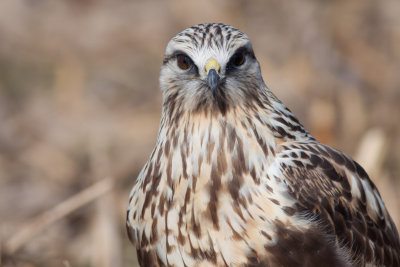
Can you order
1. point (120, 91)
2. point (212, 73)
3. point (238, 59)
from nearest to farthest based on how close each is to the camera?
point (212, 73) → point (238, 59) → point (120, 91)

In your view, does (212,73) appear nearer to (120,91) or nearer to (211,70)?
(211,70)

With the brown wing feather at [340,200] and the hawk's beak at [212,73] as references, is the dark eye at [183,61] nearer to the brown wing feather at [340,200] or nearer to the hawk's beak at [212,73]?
the hawk's beak at [212,73]

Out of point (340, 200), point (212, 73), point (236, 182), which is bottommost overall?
point (340, 200)

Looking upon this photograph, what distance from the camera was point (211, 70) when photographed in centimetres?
389

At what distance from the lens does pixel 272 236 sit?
12.7 feet

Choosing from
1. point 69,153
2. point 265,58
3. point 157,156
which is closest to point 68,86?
point 69,153

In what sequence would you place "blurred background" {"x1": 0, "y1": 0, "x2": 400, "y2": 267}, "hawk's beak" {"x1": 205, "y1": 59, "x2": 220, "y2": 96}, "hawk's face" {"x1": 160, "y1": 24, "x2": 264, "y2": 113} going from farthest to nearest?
"blurred background" {"x1": 0, "y1": 0, "x2": 400, "y2": 267}
"hawk's face" {"x1": 160, "y1": 24, "x2": 264, "y2": 113}
"hawk's beak" {"x1": 205, "y1": 59, "x2": 220, "y2": 96}

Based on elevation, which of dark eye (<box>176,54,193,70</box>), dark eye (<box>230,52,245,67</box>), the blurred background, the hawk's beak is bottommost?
the hawk's beak

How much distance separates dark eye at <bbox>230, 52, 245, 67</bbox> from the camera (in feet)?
13.3

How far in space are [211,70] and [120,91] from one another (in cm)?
651

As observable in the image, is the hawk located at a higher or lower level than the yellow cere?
lower

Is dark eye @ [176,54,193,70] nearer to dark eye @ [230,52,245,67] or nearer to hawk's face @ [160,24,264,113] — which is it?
hawk's face @ [160,24,264,113]

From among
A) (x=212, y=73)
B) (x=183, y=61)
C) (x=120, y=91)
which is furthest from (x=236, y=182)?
(x=120, y=91)

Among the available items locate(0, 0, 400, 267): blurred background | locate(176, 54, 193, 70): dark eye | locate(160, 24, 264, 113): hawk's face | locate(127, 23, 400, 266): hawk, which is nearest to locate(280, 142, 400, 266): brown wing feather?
locate(127, 23, 400, 266): hawk
